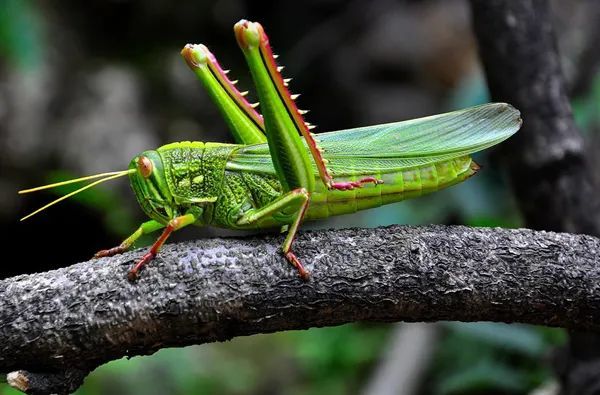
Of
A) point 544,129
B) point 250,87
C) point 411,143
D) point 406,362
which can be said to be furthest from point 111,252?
point 250,87

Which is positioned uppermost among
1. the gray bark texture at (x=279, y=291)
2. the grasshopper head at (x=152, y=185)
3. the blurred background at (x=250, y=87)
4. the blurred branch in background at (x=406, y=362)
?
the grasshopper head at (x=152, y=185)

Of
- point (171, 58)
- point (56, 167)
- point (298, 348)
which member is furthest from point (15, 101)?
point (298, 348)

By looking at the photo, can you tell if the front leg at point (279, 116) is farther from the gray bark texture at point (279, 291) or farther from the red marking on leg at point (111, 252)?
the red marking on leg at point (111, 252)

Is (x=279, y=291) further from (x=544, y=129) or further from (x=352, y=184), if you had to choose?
(x=544, y=129)

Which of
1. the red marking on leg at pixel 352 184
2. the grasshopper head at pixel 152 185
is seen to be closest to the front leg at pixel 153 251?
the grasshopper head at pixel 152 185

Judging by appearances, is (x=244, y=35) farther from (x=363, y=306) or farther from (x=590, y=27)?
(x=590, y=27)
